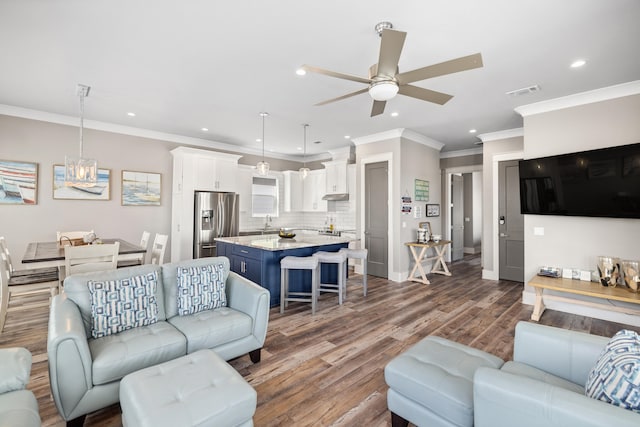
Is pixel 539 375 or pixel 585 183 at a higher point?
pixel 585 183

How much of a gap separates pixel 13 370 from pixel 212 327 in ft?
3.61

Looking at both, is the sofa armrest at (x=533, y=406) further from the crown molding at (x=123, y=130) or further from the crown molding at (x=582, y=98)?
the crown molding at (x=123, y=130)

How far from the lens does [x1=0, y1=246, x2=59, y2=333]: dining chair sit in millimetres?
2934

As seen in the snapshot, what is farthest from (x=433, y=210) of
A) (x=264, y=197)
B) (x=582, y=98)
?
(x=264, y=197)

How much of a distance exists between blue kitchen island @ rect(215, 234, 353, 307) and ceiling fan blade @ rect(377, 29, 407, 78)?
2.45 m

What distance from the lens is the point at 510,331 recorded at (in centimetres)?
333

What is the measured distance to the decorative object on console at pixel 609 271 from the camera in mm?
3504

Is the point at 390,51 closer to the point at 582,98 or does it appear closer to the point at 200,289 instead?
the point at 200,289

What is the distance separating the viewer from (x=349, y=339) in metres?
3.09

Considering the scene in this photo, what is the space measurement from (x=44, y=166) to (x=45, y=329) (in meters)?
2.87

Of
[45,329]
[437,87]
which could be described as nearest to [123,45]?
[45,329]

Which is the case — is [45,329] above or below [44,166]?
below

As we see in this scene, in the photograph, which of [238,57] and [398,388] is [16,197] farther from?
[398,388]

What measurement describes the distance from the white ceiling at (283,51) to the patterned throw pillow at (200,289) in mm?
2131
